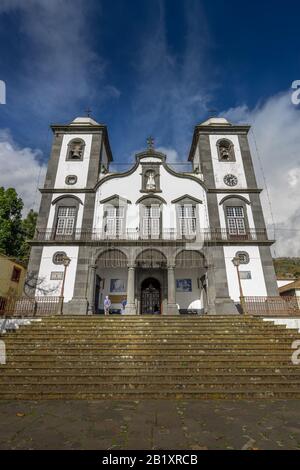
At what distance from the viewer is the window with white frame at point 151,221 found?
55.3ft

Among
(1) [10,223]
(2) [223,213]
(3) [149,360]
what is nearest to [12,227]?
(1) [10,223]

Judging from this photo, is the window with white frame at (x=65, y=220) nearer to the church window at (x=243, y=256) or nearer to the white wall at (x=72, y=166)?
the white wall at (x=72, y=166)

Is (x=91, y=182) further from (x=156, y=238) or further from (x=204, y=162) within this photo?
(x=204, y=162)

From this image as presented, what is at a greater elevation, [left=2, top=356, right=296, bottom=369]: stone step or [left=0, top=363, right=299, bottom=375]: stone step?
[left=2, top=356, right=296, bottom=369]: stone step

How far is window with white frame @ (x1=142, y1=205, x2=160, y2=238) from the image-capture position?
16844 mm

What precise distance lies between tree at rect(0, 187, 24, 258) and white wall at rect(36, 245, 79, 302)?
825cm

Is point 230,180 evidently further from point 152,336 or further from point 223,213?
point 152,336

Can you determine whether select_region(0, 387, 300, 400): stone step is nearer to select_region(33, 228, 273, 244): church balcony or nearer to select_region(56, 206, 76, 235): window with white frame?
select_region(33, 228, 273, 244): church balcony

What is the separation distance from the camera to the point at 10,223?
22094 millimetres

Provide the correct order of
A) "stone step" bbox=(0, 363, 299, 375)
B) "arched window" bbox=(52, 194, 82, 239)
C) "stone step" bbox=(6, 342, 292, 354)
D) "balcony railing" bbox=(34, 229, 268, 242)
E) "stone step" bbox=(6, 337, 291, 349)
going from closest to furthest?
"stone step" bbox=(0, 363, 299, 375) → "stone step" bbox=(6, 342, 292, 354) → "stone step" bbox=(6, 337, 291, 349) → "balcony railing" bbox=(34, 229, 268, 242) → "arched window" bbox=(52, 194, 82, 239)

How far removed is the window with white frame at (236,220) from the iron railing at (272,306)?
15.5 feet

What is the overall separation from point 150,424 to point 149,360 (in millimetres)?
3360

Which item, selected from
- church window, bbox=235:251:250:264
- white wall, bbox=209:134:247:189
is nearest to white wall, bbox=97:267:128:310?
church window, bbox=235:251:250:264

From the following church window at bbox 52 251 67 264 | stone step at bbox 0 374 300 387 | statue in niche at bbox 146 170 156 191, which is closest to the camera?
stone step at bbox 0 374 300 387
